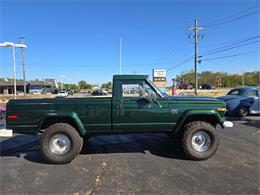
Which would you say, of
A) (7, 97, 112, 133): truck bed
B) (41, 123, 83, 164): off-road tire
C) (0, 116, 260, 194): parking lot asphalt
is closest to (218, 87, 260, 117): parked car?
(0, 116, 260, 194): parking lot asphalt

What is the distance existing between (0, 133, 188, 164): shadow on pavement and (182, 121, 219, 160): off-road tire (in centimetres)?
25

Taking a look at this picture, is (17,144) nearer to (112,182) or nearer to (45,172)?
(45,172)

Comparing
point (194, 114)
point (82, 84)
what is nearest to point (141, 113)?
point (194, 114)

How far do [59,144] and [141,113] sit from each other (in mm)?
2041

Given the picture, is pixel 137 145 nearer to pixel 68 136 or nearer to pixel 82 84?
pixel 68 136

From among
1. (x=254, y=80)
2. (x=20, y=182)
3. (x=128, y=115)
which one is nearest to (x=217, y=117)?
(x=128, y=115)

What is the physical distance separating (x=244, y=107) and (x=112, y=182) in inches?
436

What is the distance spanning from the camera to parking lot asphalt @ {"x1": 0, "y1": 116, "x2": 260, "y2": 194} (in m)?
4.38

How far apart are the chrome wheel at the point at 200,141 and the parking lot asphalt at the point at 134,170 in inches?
14.0

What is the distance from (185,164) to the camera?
561 cm

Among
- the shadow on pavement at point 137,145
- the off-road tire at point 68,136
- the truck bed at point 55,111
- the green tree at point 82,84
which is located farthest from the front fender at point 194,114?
the green tree at point 82,84

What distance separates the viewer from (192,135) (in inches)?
237

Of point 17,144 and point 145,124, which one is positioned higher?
point 145,124

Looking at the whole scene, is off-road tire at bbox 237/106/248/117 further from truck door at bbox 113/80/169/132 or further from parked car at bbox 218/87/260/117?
truck door at bbox 113/80/169/132
